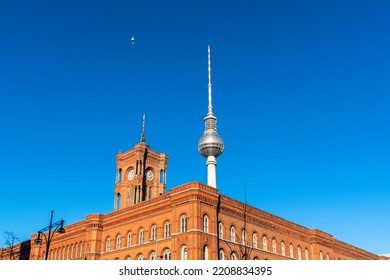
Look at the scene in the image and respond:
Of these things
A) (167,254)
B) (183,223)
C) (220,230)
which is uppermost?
(183,223)

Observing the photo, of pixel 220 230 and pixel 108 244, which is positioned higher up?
pixel 108 244

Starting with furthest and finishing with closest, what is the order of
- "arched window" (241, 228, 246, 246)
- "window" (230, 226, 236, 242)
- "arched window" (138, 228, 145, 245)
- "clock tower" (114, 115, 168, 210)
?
"clock tower" (114, 115, 168, 210) < "arched window" (138, 228, 145, 245) < "arched window" (241, 228, 246, 246) < "window" (230, 226, 236, 242)

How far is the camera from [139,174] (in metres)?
80.9

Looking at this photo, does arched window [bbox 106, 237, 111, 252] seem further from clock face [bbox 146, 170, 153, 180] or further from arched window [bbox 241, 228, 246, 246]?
clock face [bbox 146, 170, 153, 180]

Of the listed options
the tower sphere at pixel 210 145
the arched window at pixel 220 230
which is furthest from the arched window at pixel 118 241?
the tower sphere at pixel 210 145

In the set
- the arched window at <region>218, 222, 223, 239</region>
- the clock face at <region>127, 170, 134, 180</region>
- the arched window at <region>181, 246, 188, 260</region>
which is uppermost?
the clock face at <region>127, 170, 134, 180</region>

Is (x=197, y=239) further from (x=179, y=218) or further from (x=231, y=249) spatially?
(x=231, y=249)

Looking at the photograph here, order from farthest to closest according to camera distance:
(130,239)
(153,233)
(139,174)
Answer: (139,174)
(130,239)
(153,233)

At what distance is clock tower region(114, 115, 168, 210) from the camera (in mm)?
80938

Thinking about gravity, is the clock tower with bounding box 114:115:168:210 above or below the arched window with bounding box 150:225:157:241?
above

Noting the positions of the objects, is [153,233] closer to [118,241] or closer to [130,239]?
[130,239]

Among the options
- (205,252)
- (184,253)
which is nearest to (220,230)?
(205,252)

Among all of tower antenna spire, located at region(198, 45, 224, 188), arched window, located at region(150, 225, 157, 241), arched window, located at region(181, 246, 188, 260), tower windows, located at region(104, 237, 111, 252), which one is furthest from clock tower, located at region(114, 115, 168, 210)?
arched window, located at region(181, 246, 188, 260)
